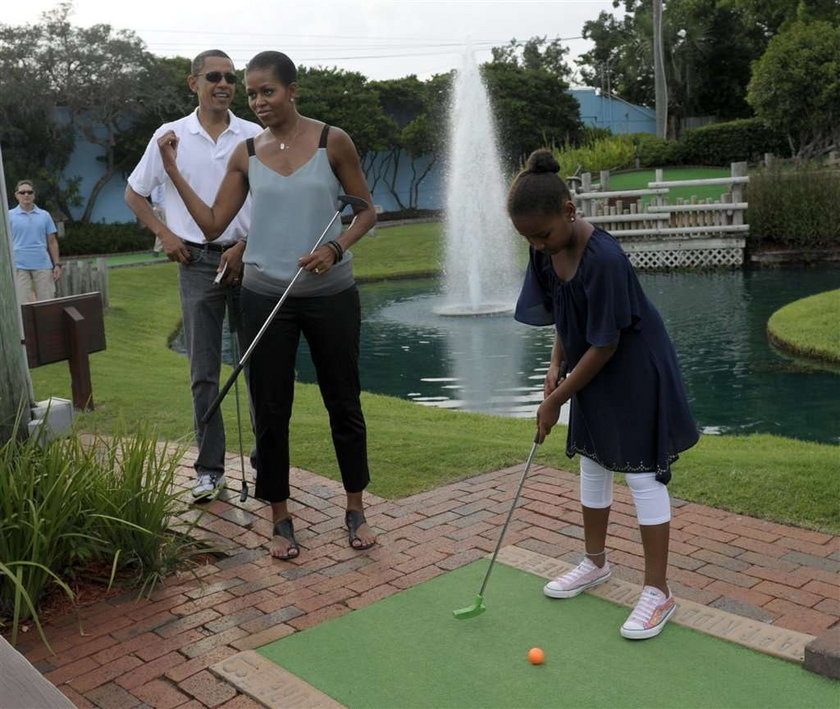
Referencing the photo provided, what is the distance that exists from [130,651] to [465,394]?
19.9ft

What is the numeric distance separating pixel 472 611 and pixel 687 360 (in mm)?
7305

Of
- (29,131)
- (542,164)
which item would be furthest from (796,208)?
(29,131)

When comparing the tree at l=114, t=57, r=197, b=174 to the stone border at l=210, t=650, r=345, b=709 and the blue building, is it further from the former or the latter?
the stone border at l=210, t=650, r=345, b=709

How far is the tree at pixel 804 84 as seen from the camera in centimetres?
2756

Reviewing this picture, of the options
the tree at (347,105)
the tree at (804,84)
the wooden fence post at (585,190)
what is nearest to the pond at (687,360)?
the wooden fence post at (585,190)

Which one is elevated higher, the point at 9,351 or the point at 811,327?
Result: the point at 9,351

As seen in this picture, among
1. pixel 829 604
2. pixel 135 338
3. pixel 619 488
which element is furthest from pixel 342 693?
pixel 135 338

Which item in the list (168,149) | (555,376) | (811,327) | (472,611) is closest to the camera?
(472,611)

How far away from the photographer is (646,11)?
46656 millimetres

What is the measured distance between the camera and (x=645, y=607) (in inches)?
115

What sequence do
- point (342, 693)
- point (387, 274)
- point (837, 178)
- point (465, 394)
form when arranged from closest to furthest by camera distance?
point (342, 693) → point (465, 394) → point (837, 178) → point (387, 274)

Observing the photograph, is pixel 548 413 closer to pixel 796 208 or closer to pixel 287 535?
pixel 287 535

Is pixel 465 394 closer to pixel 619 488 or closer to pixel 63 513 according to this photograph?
pixel 619 488

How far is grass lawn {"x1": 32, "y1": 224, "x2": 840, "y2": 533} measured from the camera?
4.21m
